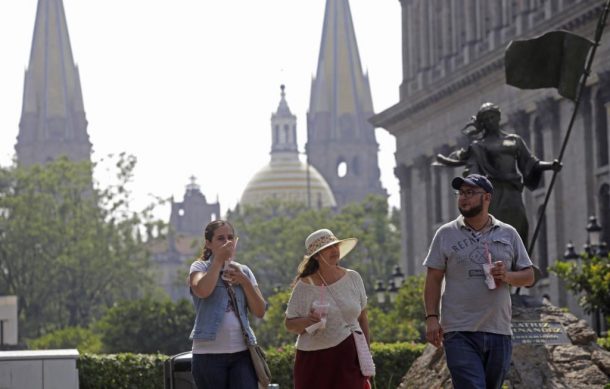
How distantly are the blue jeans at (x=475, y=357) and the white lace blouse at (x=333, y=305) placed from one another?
893 mm

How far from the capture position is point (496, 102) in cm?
6325

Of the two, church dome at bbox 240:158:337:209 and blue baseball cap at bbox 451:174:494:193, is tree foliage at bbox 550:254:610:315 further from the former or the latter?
church dome at bbox 240:158:337:209

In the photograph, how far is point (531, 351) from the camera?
18.9 m

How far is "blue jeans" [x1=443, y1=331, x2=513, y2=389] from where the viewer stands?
13734 millimetres

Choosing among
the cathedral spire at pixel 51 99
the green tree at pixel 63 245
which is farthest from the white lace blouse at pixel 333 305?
the cathedral spire at pixel 51 99

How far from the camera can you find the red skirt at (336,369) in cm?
1444

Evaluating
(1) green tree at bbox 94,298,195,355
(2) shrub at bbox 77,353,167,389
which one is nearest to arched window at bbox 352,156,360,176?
(1) green tree at bbox 94,298,195,355


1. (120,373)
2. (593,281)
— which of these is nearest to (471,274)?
(120,373)

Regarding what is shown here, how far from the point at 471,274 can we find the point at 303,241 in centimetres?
8639

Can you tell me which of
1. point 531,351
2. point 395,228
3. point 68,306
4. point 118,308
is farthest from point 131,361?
point 395,228

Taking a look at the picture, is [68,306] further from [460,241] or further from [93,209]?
[460,241]

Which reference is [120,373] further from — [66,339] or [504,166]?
[66,339]

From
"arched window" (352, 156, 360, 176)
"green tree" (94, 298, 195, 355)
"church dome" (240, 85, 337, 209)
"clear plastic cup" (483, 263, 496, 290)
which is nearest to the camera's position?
"clear plastic cup" (483, 263, 496, 290)

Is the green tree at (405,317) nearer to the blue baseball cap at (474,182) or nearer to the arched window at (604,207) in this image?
the arched window at (604,207)
